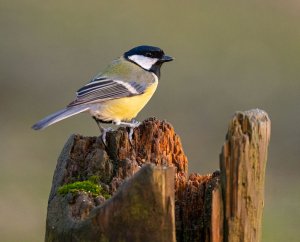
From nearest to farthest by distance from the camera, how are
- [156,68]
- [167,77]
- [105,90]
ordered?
[105,90]
[156,68]
[167,77]

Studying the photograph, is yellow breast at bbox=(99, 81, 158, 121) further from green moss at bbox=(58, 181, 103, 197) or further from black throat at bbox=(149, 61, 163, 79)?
green moss at bbox=(58, 181, 103, 197)

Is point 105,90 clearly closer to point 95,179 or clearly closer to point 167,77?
point 95,179

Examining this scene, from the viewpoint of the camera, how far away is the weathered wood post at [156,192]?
2852 mm

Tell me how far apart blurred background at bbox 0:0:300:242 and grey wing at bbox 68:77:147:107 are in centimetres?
389

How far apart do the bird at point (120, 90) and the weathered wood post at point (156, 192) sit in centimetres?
135

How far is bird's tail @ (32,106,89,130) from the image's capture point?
4.73 m

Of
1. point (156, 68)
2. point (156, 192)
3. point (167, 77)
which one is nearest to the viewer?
point (156, 192)

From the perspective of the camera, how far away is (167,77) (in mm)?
14125

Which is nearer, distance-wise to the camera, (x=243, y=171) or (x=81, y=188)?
(x=243, y=171)

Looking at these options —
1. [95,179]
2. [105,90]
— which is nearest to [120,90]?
[105,90]

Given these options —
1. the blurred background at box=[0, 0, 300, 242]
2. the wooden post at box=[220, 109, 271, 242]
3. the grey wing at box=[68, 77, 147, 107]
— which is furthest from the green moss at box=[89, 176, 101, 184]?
the blurred background at box=[0, 0, 300, 242]

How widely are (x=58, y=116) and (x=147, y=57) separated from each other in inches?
37.6

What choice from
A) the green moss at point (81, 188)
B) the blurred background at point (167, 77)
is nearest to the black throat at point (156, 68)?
the green moss at point (81, 188)

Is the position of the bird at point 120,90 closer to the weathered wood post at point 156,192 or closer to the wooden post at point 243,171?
the weathered wood post at point 156,192
